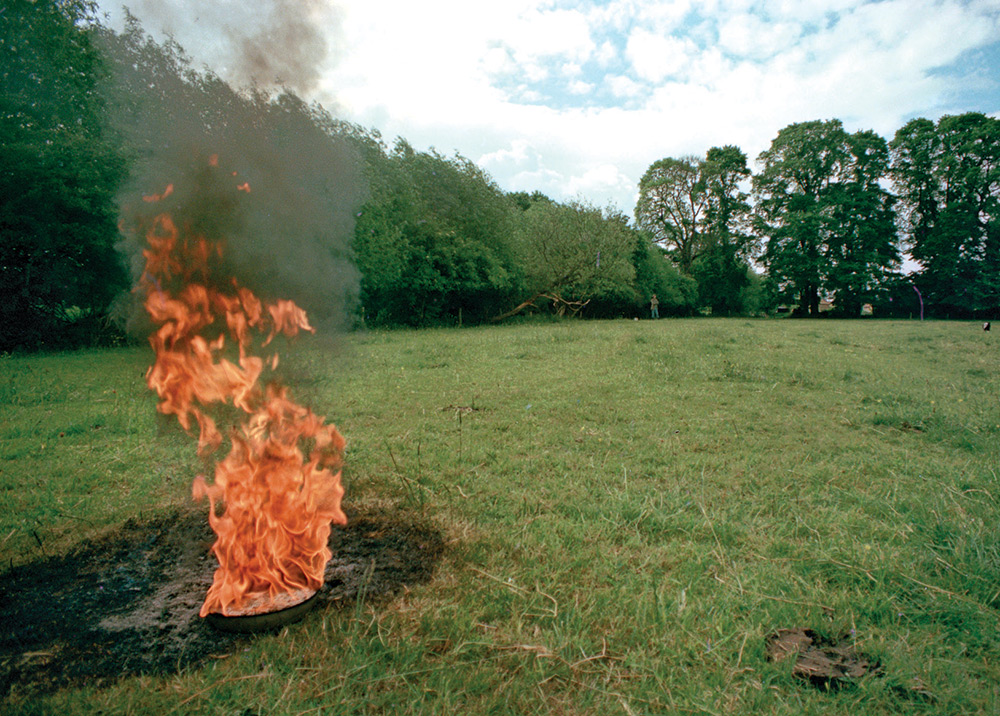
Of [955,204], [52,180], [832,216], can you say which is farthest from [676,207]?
[52,180]

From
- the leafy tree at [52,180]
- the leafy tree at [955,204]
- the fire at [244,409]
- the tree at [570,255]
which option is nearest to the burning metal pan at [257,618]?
the fire at [244,409]

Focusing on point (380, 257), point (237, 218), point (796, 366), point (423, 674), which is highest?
point (380, 257)

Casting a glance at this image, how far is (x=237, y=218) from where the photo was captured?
3543 mm

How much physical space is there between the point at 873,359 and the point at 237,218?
14.9 metres

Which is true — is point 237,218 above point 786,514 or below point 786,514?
above

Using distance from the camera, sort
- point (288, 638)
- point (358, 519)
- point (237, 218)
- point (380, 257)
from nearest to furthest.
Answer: point (288, 638)
point (237, 218)
point (358, 519)
point (380, 257)

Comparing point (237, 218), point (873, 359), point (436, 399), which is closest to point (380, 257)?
point (436, 399)

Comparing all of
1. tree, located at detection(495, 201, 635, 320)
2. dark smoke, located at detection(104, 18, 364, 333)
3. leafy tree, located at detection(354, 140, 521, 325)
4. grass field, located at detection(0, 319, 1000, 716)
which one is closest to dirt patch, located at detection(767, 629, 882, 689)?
grass field, located at detection(0, 319, 1000, 716)

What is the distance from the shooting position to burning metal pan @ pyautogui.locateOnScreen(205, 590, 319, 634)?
2661 millimetres

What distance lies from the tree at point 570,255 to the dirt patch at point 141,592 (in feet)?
93.3

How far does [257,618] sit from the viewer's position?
8.73 ft

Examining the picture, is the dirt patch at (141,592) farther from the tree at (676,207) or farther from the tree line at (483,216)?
the tree at (676,207)

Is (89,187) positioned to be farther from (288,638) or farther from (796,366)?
(796,366)

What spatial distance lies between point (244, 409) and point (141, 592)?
1.19 m
